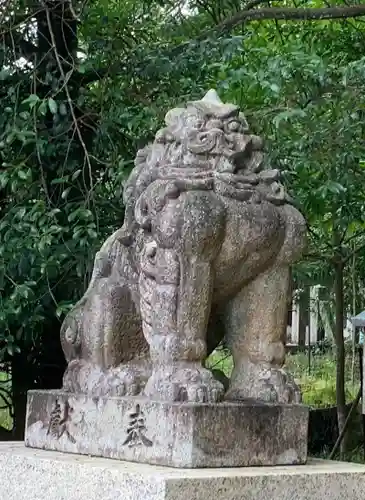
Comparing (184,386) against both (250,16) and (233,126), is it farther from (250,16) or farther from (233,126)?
(250,16)

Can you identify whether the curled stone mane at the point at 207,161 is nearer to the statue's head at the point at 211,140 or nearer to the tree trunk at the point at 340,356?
the statue's head at the point at 211,140

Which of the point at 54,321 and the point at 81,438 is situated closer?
the point at 81,438

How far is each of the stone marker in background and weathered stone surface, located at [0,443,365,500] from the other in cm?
11

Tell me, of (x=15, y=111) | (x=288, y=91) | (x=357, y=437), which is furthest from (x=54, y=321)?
(x=357, y=437)

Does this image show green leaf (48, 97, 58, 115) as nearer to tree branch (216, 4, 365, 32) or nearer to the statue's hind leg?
tree branch (216, 4, 365, 32)

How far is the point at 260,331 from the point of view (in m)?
3.92

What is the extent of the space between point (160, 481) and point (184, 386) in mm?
438

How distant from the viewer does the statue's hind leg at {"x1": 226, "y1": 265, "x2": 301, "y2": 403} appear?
388 cm

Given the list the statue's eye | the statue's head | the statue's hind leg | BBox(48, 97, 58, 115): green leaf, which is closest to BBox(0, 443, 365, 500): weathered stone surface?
the statue's hind leg

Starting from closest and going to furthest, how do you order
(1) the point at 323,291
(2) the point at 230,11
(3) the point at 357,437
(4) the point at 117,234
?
(4) the point at 117,234
(2) the point at 230,11
(3) the point at 357,437
(1) the point at 323,291

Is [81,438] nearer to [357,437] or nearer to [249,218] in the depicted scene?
[249,218]

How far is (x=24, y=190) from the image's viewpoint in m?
6.39

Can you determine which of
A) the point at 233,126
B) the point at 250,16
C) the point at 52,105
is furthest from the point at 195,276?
the point at 250,16

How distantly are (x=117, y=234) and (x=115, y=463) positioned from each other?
965 millimetres
